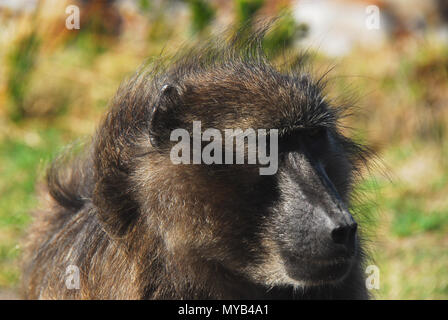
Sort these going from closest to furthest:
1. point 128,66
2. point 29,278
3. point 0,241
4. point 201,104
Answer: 1. point 201,104
2. point 29,278
3. point 0,241
4. point 128,66

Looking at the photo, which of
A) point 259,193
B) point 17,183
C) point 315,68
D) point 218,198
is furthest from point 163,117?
point 315,68

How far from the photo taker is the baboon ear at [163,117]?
3078 mm

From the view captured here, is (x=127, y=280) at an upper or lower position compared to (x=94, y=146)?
lower

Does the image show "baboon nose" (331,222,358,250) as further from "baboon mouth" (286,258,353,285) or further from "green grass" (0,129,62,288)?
"green grass" (0,129,62,288)

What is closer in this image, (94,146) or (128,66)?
(94,146)

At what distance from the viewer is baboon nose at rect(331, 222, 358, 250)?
8.91 ft

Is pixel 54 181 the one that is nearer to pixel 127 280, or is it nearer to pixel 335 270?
pixel 127 280

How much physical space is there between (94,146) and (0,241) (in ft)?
8.90

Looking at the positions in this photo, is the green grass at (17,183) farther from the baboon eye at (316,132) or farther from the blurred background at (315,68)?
the baboon eye at (316,132)

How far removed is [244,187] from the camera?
116 inches

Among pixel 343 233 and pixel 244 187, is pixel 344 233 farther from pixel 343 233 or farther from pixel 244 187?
pixel 244 187

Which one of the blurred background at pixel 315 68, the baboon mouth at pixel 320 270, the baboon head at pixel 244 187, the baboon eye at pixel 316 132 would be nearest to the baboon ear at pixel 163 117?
the baboon head at pixel 244 187
